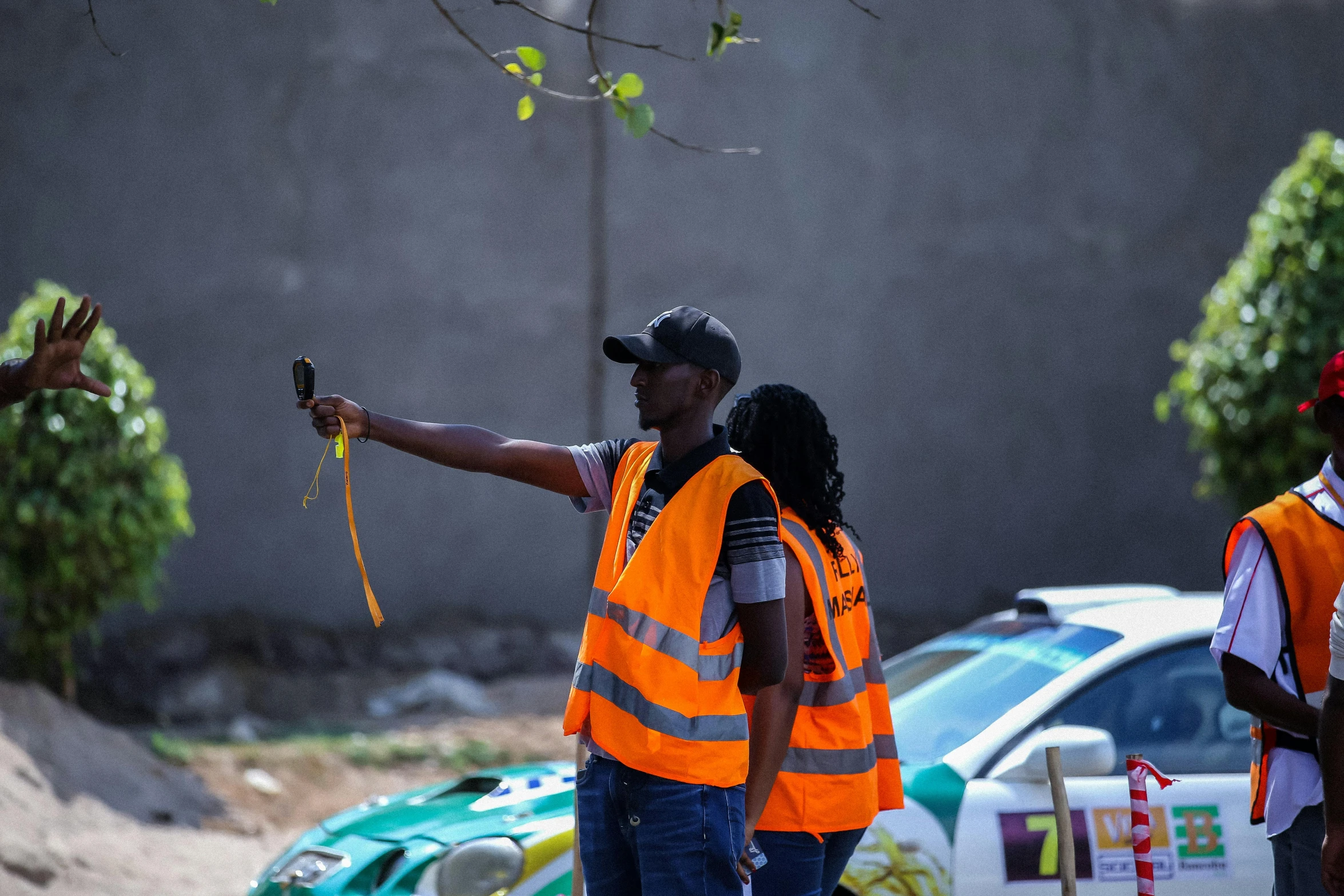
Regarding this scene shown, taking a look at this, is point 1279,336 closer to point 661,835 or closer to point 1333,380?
point 1333,380

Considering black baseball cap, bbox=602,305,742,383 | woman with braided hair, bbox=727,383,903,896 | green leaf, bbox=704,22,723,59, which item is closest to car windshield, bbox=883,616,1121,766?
woman with braided hair, bbox=727,383,903,896

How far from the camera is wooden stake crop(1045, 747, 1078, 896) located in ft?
10.6

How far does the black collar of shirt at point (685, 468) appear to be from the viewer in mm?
2631

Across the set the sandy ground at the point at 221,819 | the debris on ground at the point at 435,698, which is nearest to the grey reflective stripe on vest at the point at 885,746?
the sandy ground at the point at 221,819

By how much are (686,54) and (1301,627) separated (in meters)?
8.97

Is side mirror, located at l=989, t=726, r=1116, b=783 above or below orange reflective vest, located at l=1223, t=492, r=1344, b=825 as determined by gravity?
below

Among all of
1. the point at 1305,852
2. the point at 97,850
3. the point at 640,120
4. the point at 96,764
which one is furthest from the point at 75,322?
the point at 96,764

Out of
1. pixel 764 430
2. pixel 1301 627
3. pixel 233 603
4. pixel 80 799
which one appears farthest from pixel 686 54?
pixel 1301 627

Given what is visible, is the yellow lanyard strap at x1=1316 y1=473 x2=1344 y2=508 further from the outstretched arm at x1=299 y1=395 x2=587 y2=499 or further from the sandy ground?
the sandy ground

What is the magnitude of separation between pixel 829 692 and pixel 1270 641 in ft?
3.09

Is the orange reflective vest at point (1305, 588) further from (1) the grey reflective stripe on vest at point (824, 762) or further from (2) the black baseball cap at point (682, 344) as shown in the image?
(2) the black baseball cap at point (682, 344)

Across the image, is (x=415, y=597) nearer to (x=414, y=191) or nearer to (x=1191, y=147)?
(x=414, y=191)

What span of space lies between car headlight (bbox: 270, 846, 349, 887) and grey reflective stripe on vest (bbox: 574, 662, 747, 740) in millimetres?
1678

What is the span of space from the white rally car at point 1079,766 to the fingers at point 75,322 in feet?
8.19
